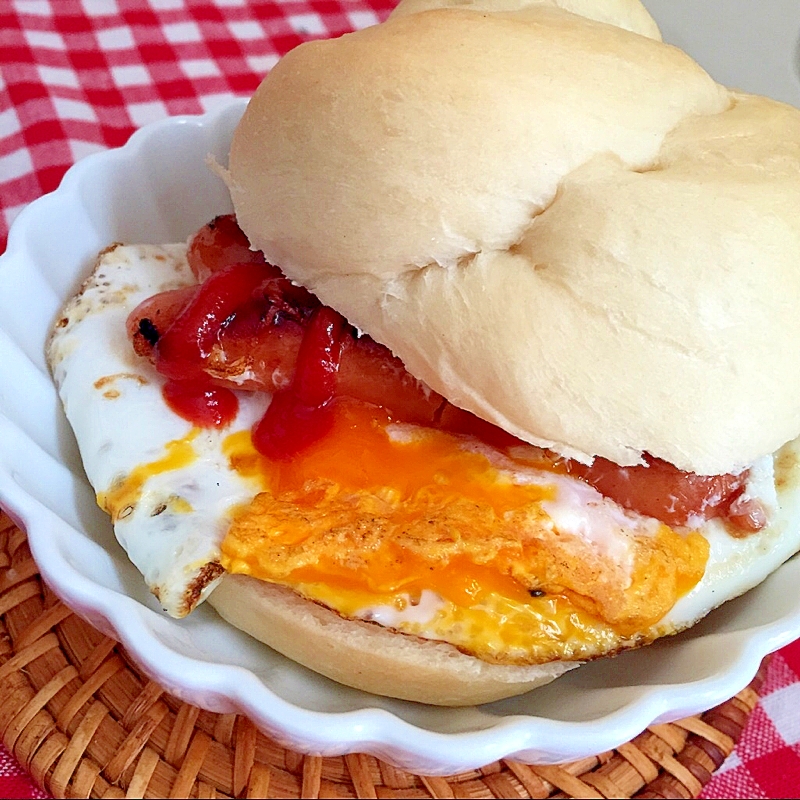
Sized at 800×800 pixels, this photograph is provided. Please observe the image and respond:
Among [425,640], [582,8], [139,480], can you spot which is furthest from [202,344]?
[582,8]

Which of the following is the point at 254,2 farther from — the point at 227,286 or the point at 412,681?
the point at 412,681

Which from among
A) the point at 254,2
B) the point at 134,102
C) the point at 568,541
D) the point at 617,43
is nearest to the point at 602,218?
the point at 617,43

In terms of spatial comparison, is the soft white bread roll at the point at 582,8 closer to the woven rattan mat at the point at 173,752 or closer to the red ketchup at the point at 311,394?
the red ketchup at the point at 311,394

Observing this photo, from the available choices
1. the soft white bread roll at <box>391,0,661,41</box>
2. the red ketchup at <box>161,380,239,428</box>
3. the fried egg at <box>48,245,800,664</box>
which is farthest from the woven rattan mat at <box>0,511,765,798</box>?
the soft white bread roll at <box>391,0,661,41</box>

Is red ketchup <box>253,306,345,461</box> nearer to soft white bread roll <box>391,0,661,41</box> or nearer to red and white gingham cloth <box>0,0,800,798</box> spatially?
soft white bread roll <box>391,0,661,41</box>

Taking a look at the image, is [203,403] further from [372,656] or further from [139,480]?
[372,656]

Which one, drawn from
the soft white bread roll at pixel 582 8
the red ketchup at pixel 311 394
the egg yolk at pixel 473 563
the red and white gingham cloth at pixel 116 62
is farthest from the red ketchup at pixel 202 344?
the red and white gingham cloth at pixel 116 62
